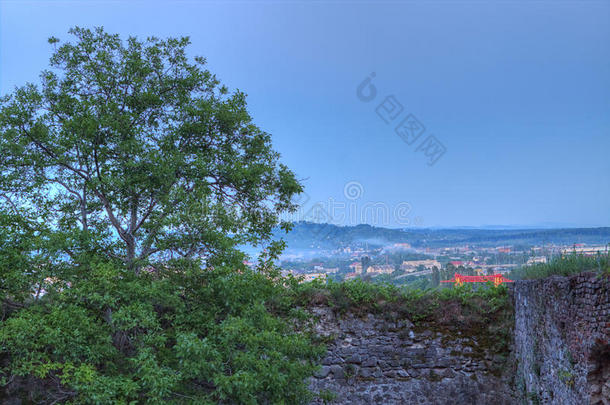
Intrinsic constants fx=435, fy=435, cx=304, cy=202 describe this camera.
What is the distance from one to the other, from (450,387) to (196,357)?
4.83 meters

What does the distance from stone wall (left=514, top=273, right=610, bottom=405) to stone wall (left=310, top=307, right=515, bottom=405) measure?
0.65 meters

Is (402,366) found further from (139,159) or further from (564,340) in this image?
(139,159)

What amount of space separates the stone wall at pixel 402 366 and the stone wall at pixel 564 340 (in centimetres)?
65

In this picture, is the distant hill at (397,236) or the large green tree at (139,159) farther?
the distant hill at (397,236)

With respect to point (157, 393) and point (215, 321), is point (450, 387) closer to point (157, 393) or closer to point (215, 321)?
point (215, 321)

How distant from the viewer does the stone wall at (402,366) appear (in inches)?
291

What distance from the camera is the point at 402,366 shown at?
7.57 meters

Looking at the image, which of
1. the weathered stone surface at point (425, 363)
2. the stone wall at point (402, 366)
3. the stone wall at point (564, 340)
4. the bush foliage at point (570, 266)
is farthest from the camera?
the stone wall at point (402, 366)

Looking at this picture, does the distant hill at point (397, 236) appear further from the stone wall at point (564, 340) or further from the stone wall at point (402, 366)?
the stone wall at point (564, 340)

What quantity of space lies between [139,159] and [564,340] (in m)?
5.85

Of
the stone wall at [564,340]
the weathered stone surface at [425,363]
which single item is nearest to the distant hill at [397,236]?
the weathered stone surface at [425,363]

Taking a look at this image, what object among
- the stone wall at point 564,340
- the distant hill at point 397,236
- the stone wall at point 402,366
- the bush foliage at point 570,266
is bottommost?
the stone wall at point 402,366

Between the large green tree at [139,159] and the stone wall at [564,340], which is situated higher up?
the large green tree at [139,159]

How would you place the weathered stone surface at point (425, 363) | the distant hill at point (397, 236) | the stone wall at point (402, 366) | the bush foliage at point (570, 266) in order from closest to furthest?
the bush foliage at point (570, 266), the weathered stone surface at point (425, 363), the stone wall at point (402, 366), the distant hill at point (397, 236)
